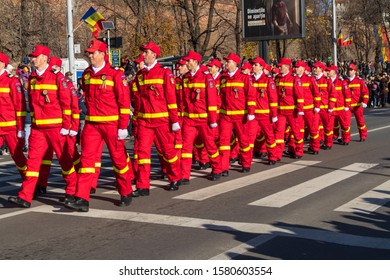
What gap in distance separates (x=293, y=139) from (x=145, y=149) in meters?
5.53

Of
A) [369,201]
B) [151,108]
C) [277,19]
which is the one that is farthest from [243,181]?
[277,19]

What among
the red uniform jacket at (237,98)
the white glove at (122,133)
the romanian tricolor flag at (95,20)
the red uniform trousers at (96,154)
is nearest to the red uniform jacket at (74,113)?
the red uniform trousers at (96,154)

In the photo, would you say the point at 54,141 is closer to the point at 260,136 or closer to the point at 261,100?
the point at 261,100

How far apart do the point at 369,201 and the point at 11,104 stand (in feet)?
17.1

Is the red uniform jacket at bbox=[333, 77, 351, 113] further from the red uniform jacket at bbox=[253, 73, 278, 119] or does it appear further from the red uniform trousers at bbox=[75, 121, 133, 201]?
the red uniform trousers at bbox=[75, 121, 133, 201]

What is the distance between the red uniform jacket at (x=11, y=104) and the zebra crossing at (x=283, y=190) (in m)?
1.26

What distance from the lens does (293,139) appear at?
14.8 meters

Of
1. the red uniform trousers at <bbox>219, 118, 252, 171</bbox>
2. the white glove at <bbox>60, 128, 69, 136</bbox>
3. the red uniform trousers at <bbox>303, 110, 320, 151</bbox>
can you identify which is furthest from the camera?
the red uniform trousers at <bbox>303, 110, 320, 151</bbox>

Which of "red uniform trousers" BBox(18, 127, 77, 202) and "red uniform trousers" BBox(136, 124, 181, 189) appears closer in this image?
"red uniform trousers" BBox(18, 127, 77, 202)

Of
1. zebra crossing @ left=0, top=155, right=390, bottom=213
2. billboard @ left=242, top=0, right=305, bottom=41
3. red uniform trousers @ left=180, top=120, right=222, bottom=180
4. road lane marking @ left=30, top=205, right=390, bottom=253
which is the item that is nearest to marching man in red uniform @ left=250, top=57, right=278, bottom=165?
zebra crossing @ left=0, top=155, right=390, bottom=213

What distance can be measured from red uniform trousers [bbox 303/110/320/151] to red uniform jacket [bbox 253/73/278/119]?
158 centimetres

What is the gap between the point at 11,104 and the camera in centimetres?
1017

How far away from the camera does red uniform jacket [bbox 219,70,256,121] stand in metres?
12.3

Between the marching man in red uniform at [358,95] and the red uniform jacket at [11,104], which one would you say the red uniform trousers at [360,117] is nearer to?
the marching man in red uniform at [358,95]
